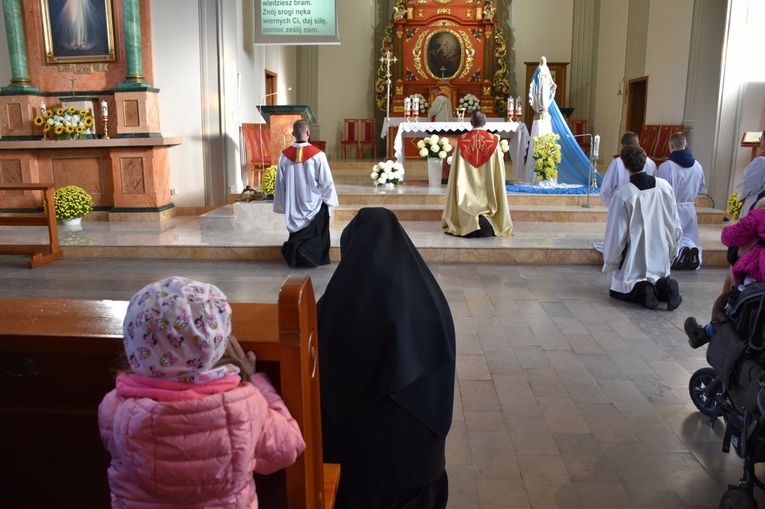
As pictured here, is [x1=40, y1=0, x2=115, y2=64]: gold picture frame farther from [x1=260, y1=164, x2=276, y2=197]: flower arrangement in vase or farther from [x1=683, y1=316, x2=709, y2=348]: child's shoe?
[x1=683, y1=316, x2=709, y2=348]: child's shoe

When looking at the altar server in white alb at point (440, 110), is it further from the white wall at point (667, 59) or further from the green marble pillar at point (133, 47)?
the green marble pillar at point (133, 47)

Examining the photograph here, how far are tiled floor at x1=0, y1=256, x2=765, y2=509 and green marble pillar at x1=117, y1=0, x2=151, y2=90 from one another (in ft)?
11.0

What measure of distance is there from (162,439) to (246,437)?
180 millimetres

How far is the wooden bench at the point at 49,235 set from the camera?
734 centimetres

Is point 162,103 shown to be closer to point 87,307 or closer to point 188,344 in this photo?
point 87,307

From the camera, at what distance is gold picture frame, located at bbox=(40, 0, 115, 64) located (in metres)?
9.41

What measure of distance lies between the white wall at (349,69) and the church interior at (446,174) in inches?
2.1

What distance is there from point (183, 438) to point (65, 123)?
937 centimetres

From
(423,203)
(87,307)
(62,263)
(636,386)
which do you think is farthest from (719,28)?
(87,307)

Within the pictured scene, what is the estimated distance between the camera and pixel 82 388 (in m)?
1.80

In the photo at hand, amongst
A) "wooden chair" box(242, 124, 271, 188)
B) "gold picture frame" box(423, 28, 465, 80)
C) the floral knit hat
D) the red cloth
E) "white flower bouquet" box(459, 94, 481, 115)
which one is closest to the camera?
the floral knit hat

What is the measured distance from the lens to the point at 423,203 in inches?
391

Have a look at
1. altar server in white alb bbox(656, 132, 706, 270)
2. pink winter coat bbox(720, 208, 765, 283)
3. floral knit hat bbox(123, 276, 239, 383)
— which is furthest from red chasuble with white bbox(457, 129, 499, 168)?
floral knit hat bbox(123, 276, 239, 383)

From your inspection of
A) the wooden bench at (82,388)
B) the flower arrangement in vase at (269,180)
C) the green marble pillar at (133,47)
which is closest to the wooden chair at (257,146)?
the flower arrangement in vase at (269,180)
